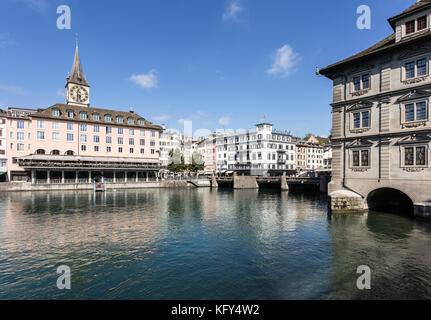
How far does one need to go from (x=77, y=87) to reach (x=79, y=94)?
9.17 feet

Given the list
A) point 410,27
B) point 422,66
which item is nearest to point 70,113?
point 410,27

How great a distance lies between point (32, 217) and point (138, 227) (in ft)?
48.5

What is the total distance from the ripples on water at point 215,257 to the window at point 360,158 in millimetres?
6507

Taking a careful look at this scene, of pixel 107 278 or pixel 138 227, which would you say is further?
pixel 138 227

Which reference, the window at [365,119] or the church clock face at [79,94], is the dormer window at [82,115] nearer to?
the church clock face at [79,94]

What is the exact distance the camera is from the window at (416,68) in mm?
24281

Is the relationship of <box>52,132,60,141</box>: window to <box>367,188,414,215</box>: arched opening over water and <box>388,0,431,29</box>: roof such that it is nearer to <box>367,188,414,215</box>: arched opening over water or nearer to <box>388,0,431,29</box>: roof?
<box>367,188,414,215</box>: arched opening over water

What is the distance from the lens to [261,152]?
299 feet

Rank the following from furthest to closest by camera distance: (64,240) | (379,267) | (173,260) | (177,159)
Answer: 1. (177,159)
2. (64,240)
3. (173,260)
4. (379,267)

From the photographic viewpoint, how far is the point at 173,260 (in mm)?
15141

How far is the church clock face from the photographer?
9531 centimetres

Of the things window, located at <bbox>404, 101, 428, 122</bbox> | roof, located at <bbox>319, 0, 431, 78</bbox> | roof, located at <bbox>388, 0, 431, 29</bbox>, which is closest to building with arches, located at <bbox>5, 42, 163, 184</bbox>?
roof, located at <bbox>319, 0, 431, 78</bbox>
